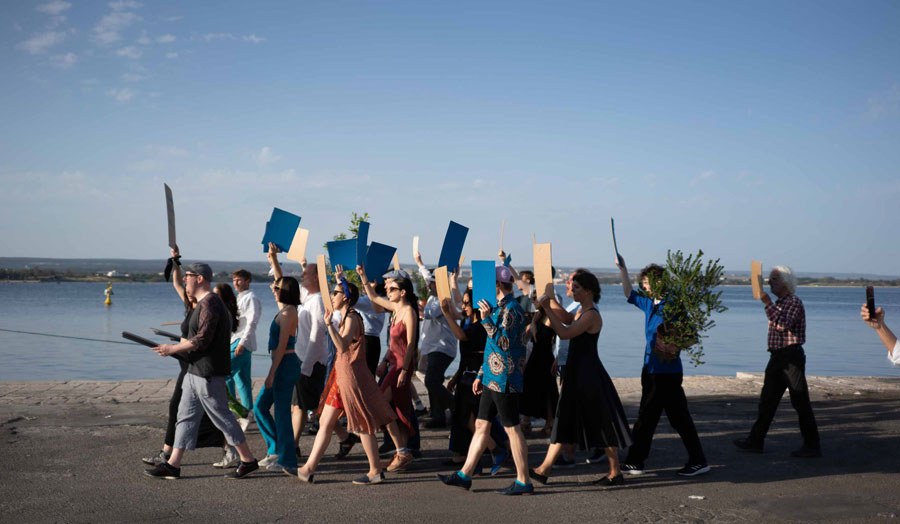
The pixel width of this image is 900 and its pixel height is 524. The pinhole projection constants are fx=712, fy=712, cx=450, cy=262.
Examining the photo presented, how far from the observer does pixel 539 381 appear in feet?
24.3

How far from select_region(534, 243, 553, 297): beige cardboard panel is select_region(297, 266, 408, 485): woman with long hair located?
1.56m

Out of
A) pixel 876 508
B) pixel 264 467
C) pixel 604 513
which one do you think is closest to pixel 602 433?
pixel 604 513

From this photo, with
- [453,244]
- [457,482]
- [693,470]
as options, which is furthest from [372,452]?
[693,470]

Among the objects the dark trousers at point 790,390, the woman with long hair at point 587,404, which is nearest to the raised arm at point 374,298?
the woman with long hair at point 587,404

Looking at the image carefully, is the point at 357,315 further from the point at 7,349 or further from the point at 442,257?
the point at 7,349

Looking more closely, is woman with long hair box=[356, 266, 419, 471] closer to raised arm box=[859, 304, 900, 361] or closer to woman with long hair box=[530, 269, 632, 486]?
woman with long hair box=[530, 269, 632, 486]

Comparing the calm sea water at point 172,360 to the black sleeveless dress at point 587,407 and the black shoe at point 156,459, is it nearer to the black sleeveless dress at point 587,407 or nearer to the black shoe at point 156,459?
the black shoe at point 156,459

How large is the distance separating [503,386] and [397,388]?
4.78 feet

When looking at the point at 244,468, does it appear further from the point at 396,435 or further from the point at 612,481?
the point at 612,481

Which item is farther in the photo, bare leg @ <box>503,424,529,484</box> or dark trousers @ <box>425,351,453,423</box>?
dark trousers @ <box>425,351,453,423</box>

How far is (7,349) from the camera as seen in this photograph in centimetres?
1912

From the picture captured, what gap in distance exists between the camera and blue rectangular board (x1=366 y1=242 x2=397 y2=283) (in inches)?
275

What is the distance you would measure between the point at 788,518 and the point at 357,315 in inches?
146

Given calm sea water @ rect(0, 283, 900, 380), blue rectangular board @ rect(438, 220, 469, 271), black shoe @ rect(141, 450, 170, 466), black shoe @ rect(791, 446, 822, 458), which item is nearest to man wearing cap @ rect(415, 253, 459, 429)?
blue rectangular board @ rect(438, 220, 469, 271)
